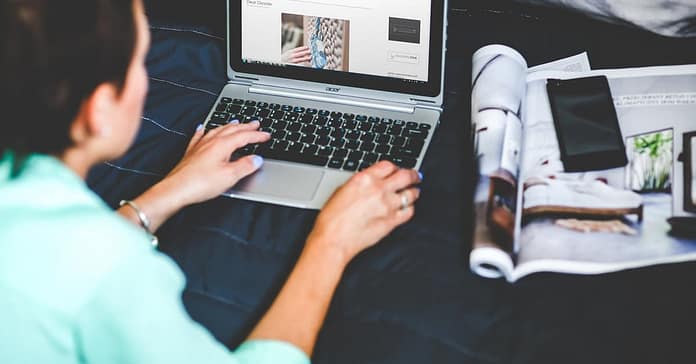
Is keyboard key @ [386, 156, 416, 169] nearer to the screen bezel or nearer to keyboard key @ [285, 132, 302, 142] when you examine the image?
keyboard key @ [285, 132, 302, 142]

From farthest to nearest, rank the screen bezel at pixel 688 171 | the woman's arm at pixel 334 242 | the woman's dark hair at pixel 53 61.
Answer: the screen bezel at pixel 688 171 → the woman's arm at pixel 334 242 → the woman's dark hair at pixel 53 61

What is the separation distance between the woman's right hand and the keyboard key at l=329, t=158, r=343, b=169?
97 mm

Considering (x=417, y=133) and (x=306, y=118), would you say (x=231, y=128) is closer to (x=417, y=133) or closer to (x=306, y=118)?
(x=306, y=118)

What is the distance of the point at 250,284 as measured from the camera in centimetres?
88

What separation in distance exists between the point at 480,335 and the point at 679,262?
0.23m

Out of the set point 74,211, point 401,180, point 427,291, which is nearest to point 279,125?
point 401,180

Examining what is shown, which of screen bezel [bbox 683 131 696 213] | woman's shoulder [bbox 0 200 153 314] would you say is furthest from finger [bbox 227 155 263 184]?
screen bezel [bbox 683 131 696 213]

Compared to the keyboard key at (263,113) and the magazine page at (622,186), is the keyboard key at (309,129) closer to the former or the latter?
the keyboard key at (263,113)

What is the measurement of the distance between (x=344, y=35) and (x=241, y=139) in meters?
0.20

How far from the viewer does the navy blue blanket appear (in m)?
0.79

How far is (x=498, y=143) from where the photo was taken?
3.22ft

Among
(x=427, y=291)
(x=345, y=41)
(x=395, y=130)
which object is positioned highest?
(x=345, y=41)

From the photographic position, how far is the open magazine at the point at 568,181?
847mm

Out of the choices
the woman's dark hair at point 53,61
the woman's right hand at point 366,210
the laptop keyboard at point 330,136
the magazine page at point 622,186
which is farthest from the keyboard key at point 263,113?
the woman's dark hair at point 53,61
